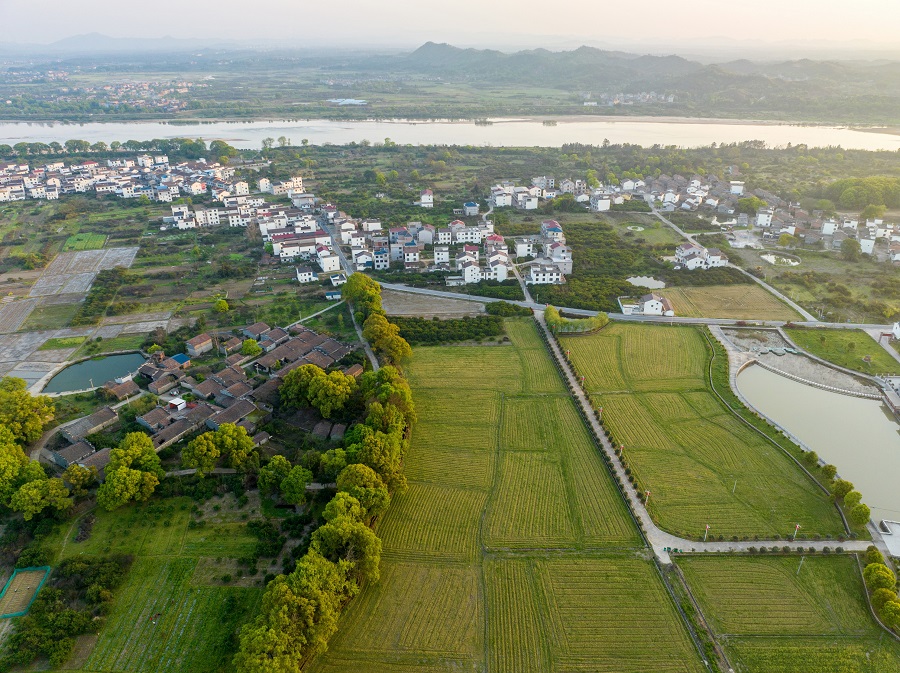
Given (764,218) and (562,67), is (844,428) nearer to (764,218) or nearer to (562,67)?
(764,218)

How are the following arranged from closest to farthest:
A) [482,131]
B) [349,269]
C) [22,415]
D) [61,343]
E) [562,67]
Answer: [22,415], [61,343], [349,269], [482,131], [562,67]

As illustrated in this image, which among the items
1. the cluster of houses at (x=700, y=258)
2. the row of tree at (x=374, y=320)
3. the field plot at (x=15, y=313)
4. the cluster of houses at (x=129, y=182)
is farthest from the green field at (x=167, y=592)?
the cluster of houses at (x=129, y=182)

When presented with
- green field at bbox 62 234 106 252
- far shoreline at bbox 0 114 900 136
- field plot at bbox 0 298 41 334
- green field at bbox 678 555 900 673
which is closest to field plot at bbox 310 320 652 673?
green field at bbox 678 555 900 673

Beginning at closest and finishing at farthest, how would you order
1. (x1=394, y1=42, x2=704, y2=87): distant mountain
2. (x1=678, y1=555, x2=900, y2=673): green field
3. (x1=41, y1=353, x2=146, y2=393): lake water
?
(x1=678, y1=555, x2=900, y2=673): green field
(x1=41, y1=353, x2=146, y2=393): lake water
(x1=394, y1=42, x2=704, y2=87): distant mountain

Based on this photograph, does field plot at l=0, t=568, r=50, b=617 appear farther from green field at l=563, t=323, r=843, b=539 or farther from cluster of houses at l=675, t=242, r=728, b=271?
cluster of houses at l=675, t=242, r=728, b=271

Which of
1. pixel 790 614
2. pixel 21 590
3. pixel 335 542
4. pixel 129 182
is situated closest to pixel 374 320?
pixel 335 542

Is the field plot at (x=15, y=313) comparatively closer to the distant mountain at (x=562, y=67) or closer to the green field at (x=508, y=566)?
the green field at (x=508, y=566)

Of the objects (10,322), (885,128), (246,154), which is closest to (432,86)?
(246,154)
